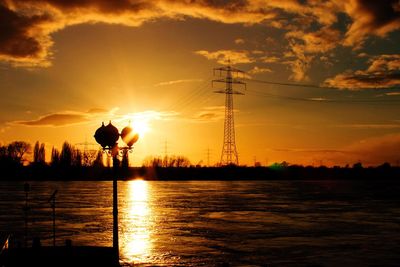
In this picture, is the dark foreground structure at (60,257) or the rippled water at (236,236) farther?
the rippled water at (236,236)

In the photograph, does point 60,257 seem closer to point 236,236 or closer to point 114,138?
point 114,138

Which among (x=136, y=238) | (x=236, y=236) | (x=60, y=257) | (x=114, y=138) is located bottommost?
(x=236, y=236)

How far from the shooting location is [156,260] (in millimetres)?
25188

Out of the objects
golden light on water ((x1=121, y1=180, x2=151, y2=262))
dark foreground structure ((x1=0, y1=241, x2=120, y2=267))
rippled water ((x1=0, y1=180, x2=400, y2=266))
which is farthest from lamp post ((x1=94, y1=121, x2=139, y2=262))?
golden light on water ((x1=121, y1=180, x2=151, y2=262))

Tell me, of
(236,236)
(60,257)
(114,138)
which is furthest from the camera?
(236,236)

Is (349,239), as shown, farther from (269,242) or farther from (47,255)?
(47,255)

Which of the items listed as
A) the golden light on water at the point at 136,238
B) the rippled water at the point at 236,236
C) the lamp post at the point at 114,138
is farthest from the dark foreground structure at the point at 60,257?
the golden light on water at the point at 136,238

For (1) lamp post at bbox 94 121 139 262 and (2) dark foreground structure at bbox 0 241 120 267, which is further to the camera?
(2) dark foreground structure at bbox 0 241 120 267

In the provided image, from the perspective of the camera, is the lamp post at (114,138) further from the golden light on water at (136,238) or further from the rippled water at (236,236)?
the golden light on water at (136,238)

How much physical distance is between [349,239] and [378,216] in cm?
1882

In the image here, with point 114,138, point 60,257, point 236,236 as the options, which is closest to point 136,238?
point 236,236

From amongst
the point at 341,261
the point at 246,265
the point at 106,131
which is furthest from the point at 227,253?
the point at 106,131

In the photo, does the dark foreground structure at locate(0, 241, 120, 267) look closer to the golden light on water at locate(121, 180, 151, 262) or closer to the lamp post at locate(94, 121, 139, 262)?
the lamp post at locate(94, 121, 139, 262)

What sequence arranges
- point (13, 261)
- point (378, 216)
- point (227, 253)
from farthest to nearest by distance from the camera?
point (378, 216)
point (227, 253)
point (13, 261)
